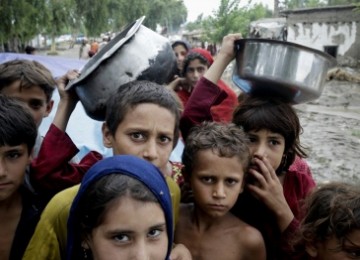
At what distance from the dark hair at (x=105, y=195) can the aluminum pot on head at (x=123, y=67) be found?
1.72ft

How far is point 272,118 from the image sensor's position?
174 cm

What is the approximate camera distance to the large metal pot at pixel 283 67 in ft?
5.24

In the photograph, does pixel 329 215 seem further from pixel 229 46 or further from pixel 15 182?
pixel 15 182

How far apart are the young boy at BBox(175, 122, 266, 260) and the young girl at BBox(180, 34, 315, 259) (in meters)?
0.08

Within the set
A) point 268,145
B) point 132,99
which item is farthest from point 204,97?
point 132,99

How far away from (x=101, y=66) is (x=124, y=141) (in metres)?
0.33

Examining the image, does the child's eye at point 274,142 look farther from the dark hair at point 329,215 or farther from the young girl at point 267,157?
the dark hair at point 329,215

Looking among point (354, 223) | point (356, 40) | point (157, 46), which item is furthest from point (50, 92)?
point (356, 40)

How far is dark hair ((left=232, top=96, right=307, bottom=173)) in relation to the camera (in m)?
1.75

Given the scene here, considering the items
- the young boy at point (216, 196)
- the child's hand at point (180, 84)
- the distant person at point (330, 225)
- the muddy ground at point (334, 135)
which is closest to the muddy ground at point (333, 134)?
the muddy ground at point (334, 135)

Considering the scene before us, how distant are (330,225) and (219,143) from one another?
0.55 m

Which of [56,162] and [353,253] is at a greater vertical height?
[56,162]

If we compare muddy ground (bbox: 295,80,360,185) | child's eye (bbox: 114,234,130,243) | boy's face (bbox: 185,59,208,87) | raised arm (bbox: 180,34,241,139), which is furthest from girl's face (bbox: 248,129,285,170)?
muddy ground (bbox: 295,80,360,185)

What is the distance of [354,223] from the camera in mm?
1522
